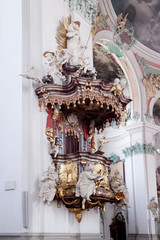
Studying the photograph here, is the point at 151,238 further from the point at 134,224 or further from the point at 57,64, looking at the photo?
the point at 57,64

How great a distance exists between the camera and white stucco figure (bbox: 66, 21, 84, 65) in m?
7.77

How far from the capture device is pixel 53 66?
24.2 ft

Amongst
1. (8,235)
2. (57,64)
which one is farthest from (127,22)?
(8,235)

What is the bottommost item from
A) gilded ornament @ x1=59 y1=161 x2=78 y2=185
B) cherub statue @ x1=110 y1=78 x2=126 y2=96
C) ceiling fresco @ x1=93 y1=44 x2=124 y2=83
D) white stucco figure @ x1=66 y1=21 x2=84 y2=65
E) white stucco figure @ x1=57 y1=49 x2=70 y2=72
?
gilded ornament @ x1=59 y1=161 x2=78 y2=185

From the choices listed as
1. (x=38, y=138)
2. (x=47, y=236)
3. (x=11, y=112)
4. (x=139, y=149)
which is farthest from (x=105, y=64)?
(x=47, y=236)

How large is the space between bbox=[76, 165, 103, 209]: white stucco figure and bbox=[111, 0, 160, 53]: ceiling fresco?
25.2 ft

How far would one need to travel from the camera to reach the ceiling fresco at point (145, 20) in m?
13.3

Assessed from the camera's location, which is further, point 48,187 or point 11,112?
point 11,112

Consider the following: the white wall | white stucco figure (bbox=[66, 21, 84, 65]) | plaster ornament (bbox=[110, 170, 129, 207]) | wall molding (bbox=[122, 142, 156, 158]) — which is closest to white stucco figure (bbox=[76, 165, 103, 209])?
plaster ornament (bbox=[110, 170, 129, 207])

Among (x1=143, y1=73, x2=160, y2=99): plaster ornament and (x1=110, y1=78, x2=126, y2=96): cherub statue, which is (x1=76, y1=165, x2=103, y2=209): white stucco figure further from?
(x1=143, y1=73, x2=160, y2=99): plaster ornament

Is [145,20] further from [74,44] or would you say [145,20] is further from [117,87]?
[117,87]

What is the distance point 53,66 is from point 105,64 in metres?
5.95

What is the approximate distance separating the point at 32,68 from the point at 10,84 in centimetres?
81

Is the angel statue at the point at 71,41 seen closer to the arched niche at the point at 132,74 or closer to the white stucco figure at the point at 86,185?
the white stucco figure at the point at 86,185
